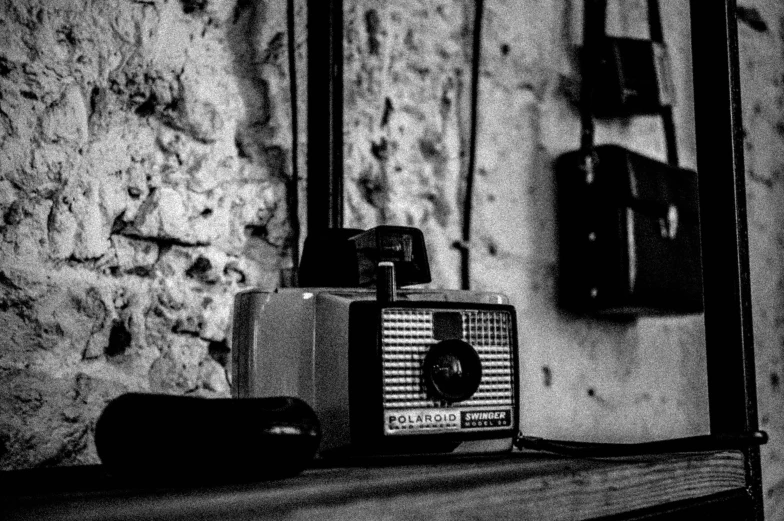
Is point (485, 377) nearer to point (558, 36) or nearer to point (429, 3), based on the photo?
point (429, 3)

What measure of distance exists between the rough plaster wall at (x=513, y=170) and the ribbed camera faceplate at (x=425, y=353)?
0.44 m

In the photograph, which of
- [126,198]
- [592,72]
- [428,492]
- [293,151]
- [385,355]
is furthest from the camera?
[592,72]

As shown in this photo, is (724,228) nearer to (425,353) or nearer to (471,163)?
(425,353)

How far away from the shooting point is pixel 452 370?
1.99ft

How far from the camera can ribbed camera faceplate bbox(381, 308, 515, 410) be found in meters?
0.58

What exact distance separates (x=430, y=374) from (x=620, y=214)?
73 cm

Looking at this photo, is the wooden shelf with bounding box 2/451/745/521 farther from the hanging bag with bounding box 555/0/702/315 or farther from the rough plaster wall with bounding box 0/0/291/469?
the hanging bag with bounding box 555/0/702/315

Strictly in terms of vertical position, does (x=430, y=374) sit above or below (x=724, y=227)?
below

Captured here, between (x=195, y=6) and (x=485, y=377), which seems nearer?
(x=485, y=377)

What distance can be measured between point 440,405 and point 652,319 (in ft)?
3.06

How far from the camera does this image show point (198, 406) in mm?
431

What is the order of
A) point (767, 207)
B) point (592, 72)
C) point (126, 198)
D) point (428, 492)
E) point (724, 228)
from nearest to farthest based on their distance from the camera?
point (428, 492), point (724, 228), point (126, 198), point (592, 72), point (767, 207)

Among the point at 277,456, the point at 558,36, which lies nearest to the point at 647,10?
the point at 558,36

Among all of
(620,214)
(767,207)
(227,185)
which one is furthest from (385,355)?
(767,207)
